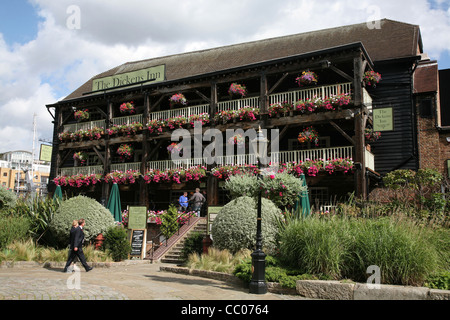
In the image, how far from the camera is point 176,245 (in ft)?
45.7

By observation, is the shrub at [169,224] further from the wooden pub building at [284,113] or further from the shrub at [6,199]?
the shrub at [6,199]

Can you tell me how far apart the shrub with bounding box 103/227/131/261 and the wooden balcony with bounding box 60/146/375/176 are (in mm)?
7121

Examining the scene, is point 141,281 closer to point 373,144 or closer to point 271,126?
point 271,126

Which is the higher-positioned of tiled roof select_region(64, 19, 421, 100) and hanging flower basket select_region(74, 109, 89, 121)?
tiled roof select_region(64, 19, 421, 100)

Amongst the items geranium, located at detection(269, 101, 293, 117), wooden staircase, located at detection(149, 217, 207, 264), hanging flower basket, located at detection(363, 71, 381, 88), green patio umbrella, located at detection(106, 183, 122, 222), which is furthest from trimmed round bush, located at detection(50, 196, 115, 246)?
hanging flower basket, located at detection(363, 71, 381, 88)

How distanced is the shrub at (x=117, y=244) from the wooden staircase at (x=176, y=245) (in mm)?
907

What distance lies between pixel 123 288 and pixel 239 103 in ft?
42.9

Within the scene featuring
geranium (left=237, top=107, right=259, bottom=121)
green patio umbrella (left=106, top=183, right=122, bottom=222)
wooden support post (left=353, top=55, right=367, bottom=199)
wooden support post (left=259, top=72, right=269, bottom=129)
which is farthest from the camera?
geranium (left=237, top=107, right=259, bottom=121)

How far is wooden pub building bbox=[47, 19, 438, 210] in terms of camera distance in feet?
53.9

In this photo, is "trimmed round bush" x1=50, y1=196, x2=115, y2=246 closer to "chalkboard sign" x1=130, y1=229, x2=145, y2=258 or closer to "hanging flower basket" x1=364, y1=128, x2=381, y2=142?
"chalkboard sign" x1=130, y1=229, x2=145, y2=258

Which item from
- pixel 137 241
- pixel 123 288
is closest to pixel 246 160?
pixel 137 241

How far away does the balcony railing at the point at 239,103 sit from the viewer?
56.5 feet
